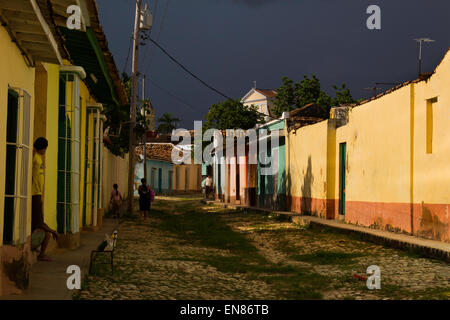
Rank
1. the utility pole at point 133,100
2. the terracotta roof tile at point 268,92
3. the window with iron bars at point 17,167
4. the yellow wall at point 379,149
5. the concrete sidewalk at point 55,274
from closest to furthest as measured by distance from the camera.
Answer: the concrete sidewalk at point 55,274
the window with iron bars at point 17,167
the yellow wall at point 379,149
the utility pole at point 133,100
the terracotta roof tile at point 268,92

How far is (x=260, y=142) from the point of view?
25984 millimetres

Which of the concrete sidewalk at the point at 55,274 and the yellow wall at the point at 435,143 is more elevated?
the yellow wall at the point at 435,143

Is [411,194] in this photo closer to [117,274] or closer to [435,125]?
[435,125]

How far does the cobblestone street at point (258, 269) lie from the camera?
6.86 meters

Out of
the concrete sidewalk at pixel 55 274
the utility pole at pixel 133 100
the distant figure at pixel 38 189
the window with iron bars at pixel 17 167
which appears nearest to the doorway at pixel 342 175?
the utility pole at pixel 133 100

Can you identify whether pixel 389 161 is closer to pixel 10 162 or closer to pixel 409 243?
pixel 409 243

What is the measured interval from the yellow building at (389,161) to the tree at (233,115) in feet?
84.9

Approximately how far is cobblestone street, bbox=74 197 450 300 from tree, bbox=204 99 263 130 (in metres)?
31.3

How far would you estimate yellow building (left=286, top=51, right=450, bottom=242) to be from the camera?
11.5 m

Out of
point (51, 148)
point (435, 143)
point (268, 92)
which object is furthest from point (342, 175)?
point (268, 92)

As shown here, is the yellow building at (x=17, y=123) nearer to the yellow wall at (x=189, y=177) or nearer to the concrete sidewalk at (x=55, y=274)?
the concrete sidewalk at (x=55, y=274)

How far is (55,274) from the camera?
7.28 metres
